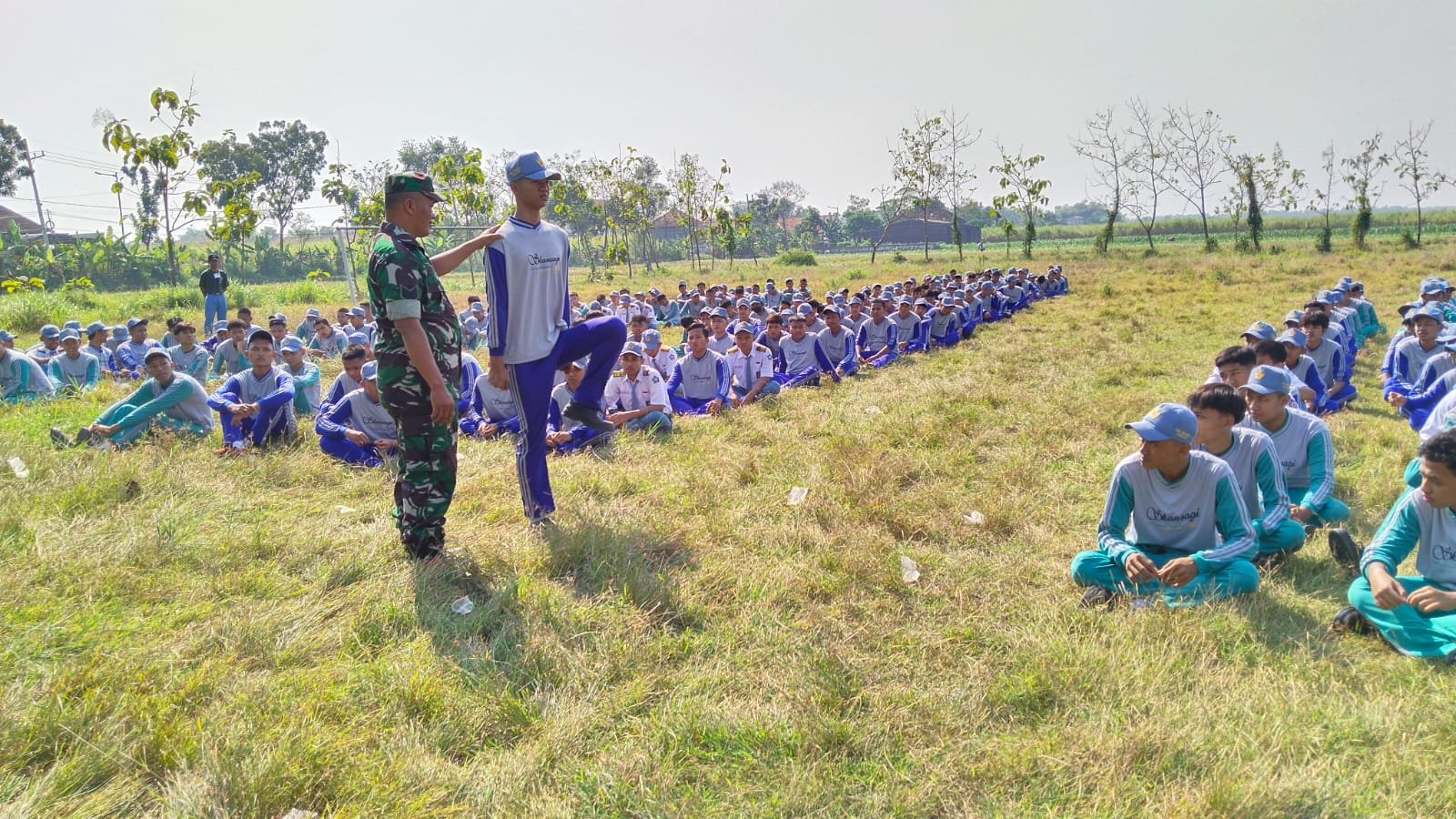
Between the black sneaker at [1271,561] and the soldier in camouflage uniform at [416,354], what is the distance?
4.23m

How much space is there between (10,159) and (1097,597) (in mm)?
50230

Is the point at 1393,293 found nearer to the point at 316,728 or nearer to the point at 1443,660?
the point at 1443,660

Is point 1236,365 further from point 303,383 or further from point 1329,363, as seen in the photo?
point 303,383

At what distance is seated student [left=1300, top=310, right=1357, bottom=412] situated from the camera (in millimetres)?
7703

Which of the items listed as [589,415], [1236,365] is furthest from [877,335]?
[589,415]

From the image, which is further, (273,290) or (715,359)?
(273,290)

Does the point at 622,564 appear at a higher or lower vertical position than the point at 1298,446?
lower

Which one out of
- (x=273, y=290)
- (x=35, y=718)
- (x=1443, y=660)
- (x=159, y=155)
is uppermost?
(x=159, y=155)

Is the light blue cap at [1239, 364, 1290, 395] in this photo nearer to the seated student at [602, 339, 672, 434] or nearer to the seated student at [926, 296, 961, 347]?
the seated student at [602, 339, 672, 434]

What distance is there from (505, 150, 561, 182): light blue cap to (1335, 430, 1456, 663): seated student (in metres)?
4.13

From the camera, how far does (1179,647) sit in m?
3.20

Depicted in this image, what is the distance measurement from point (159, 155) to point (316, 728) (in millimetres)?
17919

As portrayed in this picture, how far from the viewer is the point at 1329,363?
7.83 metres

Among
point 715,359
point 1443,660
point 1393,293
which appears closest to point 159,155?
point 715,359
